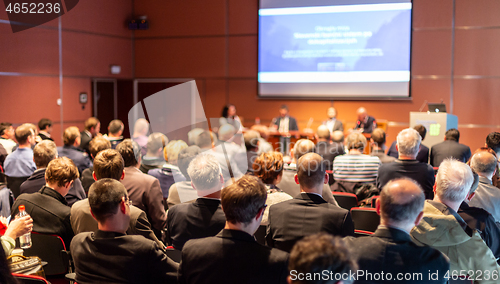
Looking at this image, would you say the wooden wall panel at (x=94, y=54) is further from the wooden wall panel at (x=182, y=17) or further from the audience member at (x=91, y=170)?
the audience member at (x=91, y=170)

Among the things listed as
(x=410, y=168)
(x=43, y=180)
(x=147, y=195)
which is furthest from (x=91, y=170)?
(x=410, y=168)

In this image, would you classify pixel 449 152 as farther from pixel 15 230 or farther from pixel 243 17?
pixel 243 17

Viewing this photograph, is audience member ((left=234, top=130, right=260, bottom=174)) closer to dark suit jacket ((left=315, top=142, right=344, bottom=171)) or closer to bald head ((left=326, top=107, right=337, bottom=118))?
dark suit jacket ((left=315, top=142, right=344, bottom=171))

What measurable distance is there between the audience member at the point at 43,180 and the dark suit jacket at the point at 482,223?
2832mm

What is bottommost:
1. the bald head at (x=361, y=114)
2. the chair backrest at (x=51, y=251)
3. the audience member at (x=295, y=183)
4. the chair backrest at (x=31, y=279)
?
the chair backrest at (x=51, y=251)

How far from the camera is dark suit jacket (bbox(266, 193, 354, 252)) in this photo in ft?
7.55

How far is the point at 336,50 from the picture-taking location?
28.9 feet

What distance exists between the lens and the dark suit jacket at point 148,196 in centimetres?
Result: 323

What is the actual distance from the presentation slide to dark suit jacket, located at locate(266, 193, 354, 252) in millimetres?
6860

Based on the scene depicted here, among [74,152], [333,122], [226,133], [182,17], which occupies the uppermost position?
[182,17]

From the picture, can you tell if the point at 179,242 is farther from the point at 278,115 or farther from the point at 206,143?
the point at 278,115

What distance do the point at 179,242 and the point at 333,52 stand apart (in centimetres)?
722

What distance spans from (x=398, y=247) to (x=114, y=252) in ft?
4.27

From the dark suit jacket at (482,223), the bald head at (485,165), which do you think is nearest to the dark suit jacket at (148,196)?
the dark suit jacket at (482,223)
